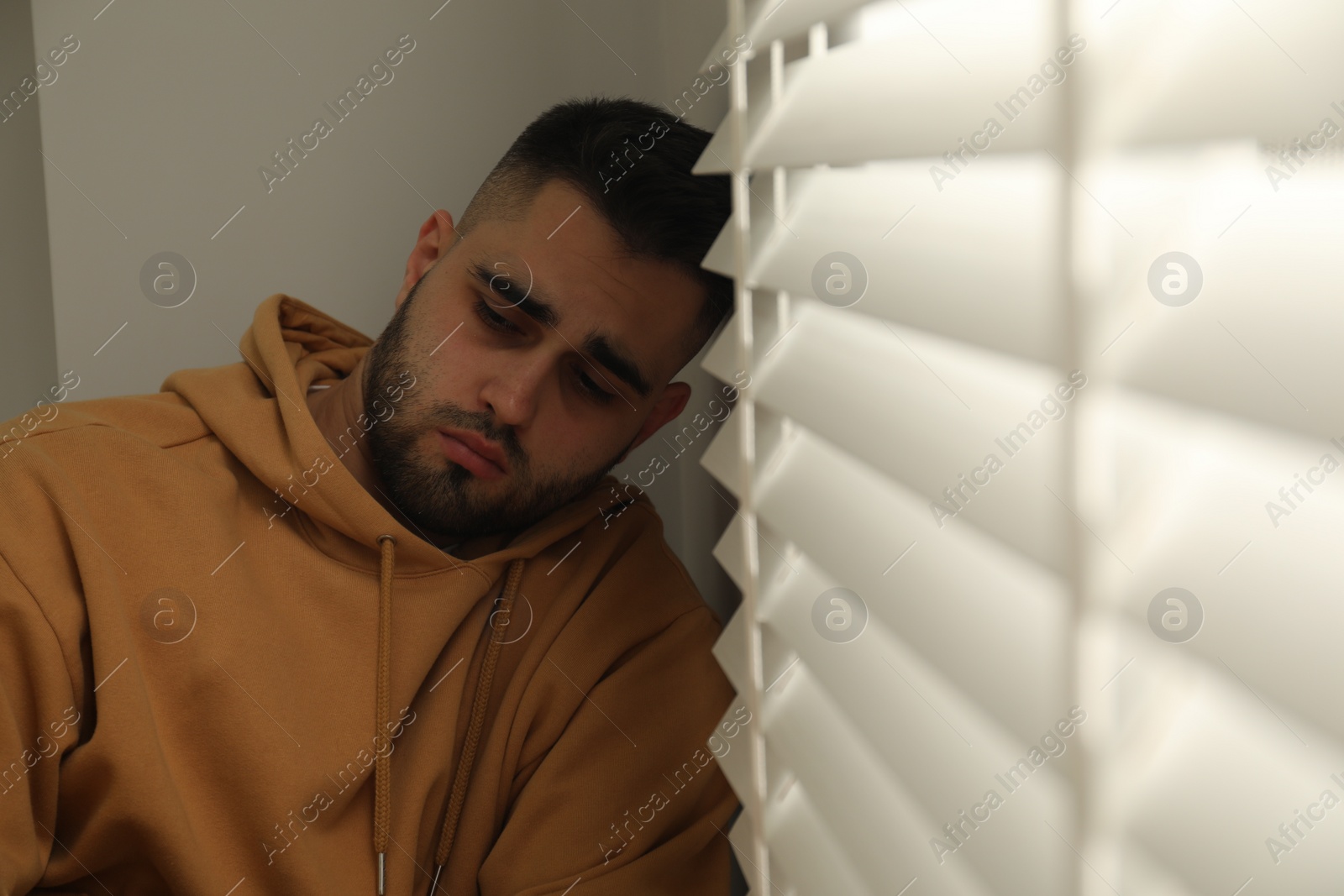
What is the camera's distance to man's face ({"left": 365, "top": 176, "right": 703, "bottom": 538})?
1.12m

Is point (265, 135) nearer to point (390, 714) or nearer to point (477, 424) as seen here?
point (477, 424)

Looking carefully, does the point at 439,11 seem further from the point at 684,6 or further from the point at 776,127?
the point at 776,127

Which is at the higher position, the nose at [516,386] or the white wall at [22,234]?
the white wall at [22,234]

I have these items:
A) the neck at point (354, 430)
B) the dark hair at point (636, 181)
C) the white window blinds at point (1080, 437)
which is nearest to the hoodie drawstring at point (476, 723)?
the neck at point (354, 430)

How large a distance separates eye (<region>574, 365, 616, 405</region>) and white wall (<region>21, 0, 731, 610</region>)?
0.21 meters

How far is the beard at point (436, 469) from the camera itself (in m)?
1.15

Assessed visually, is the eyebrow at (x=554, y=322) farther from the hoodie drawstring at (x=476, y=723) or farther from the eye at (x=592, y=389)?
the hoodie drawstring at (x=476, y=723)

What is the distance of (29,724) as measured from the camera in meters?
0.93

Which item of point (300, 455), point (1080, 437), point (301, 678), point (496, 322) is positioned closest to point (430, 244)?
point (496, 322)

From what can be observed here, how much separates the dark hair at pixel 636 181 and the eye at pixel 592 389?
12cm

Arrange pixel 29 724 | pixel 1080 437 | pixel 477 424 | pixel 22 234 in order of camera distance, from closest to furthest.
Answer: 1. pixel 1080 437
2. pixel 29 724
3. pixel 477 424
4. pixel 22 234

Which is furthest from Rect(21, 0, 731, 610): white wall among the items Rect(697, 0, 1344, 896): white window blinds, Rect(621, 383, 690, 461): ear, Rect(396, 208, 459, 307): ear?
Rect(697, 0, 1344, 896): white window blinds

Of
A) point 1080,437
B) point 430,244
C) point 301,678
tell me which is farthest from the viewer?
point 430,244

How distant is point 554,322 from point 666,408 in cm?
27
